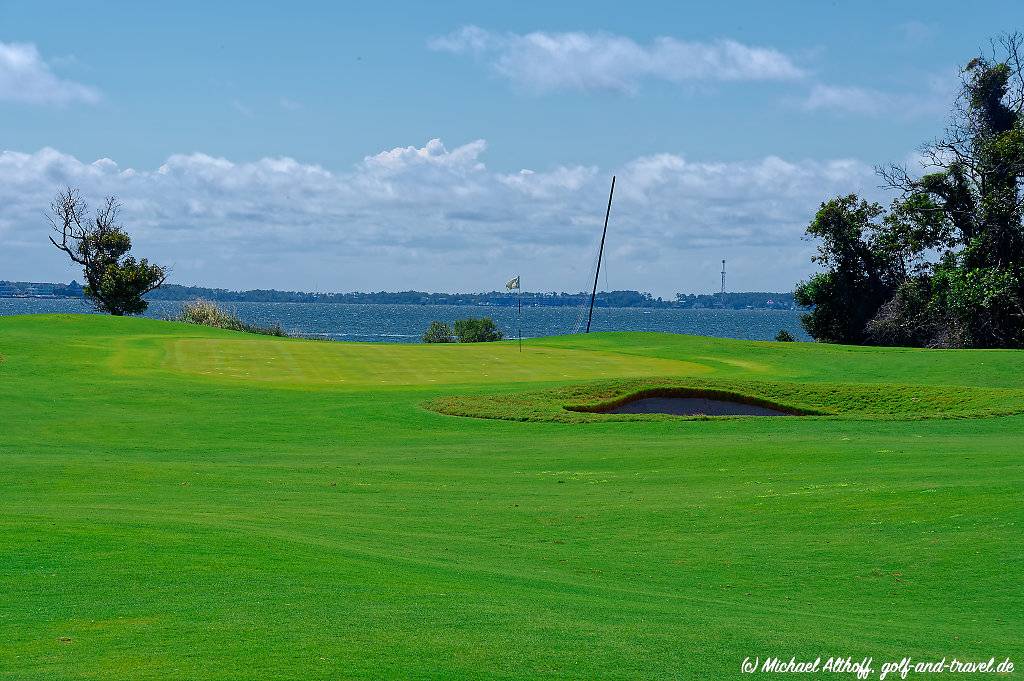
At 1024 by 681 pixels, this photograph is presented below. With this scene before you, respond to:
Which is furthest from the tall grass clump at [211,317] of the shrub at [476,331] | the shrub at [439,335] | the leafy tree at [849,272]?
the leafy tree at [849,272]

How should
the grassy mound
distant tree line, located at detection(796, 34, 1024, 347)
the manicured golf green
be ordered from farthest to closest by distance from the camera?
distant tree line, located at detection(796, 34, 1024, 347) → the grassy mound → the manicured golf green

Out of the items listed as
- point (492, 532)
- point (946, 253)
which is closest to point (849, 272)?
point (946, 253)

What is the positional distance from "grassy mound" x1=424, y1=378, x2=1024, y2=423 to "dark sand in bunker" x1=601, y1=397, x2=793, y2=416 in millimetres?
131

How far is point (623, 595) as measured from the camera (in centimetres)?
910

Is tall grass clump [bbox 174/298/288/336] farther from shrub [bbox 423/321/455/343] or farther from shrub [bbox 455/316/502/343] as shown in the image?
shrub [bbox 455/316/502/343]

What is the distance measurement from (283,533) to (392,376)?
20218mm

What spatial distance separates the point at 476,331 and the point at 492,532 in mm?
55834

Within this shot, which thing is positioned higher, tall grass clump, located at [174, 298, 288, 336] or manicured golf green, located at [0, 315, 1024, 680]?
tall grass clump, located at [174, 298, 288, 336]

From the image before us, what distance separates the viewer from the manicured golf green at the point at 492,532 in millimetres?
6828

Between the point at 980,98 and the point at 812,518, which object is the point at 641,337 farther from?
the point at 812,518

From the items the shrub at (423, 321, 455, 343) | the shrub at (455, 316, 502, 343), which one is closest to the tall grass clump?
the shrub at (423, 321, 455, 343)

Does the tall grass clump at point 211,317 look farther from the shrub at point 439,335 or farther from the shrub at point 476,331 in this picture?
the shrub at point 476,331

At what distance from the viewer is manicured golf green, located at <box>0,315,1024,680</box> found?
22.4 ft

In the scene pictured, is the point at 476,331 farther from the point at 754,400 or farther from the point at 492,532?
the point at 492,532
